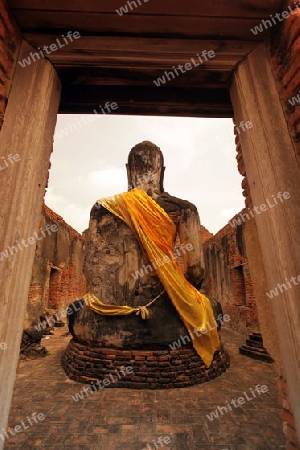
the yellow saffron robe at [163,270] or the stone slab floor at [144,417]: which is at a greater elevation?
the yellow saffron robe at [163,270]

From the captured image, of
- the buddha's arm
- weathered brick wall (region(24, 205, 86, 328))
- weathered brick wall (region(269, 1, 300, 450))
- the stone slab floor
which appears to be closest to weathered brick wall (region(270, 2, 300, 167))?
weathered brick wall (region(269, 1, 300, 450))

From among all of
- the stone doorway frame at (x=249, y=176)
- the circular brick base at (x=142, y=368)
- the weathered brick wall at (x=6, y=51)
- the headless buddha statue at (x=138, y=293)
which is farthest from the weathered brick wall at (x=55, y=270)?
the weathered brick wall at (x=6, y=51)

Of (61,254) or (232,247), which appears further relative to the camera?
(61,254)

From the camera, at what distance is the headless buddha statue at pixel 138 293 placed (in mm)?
3928

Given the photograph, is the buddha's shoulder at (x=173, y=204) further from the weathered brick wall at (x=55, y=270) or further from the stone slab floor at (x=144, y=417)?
the weathered brick wall at (x=55, y=270)

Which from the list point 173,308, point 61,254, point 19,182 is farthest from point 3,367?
point 61,254

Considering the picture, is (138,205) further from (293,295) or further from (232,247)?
(232,247)

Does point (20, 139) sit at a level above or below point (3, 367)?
above

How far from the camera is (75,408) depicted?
302 cm

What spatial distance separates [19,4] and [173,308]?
423 cm

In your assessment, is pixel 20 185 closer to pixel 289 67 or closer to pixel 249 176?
pixel 249 176

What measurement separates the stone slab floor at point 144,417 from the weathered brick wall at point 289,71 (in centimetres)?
125

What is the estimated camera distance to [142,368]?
3.80m

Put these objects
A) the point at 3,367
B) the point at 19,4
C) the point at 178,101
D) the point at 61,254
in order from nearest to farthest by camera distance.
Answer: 1. the point at 3,367
2. the point at 19,4
3. the point at 178,101
4. the point at 61,254
